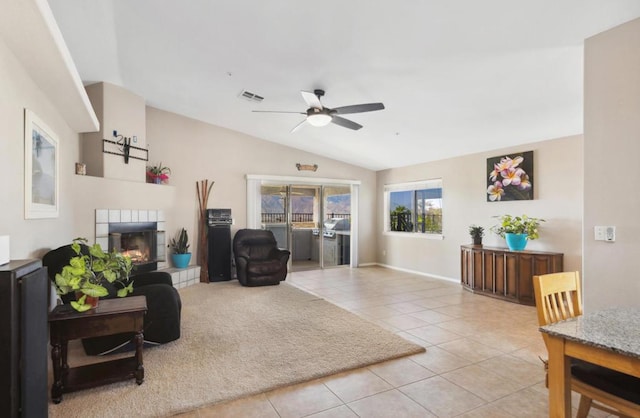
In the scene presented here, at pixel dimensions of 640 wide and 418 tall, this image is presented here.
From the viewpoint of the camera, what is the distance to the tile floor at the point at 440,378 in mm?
2195

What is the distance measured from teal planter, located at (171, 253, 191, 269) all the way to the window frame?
458 centimetres

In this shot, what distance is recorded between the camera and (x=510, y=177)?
5344 mm

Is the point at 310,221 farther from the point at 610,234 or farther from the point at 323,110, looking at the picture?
the point at 610,234

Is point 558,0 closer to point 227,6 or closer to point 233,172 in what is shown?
point 227,6

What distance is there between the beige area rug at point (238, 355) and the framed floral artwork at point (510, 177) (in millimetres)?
3307

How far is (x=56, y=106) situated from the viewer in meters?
3.21

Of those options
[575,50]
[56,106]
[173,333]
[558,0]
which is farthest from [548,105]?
[56,106]

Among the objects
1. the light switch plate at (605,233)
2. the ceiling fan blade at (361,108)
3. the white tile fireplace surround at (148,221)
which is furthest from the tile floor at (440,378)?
the white tile fireplace surround at (148,221)

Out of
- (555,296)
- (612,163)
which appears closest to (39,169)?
(555,296)

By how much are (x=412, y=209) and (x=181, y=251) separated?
488 cm

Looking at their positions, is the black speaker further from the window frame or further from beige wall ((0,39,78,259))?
the window frame

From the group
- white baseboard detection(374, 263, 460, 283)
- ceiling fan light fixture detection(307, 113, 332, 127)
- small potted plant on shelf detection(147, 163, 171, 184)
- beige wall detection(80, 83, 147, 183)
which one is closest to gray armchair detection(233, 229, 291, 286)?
small potted plant on shelf detection(147, 163, 171, 184)

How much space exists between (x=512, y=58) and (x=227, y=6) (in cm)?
256

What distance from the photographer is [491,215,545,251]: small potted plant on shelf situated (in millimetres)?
4879
